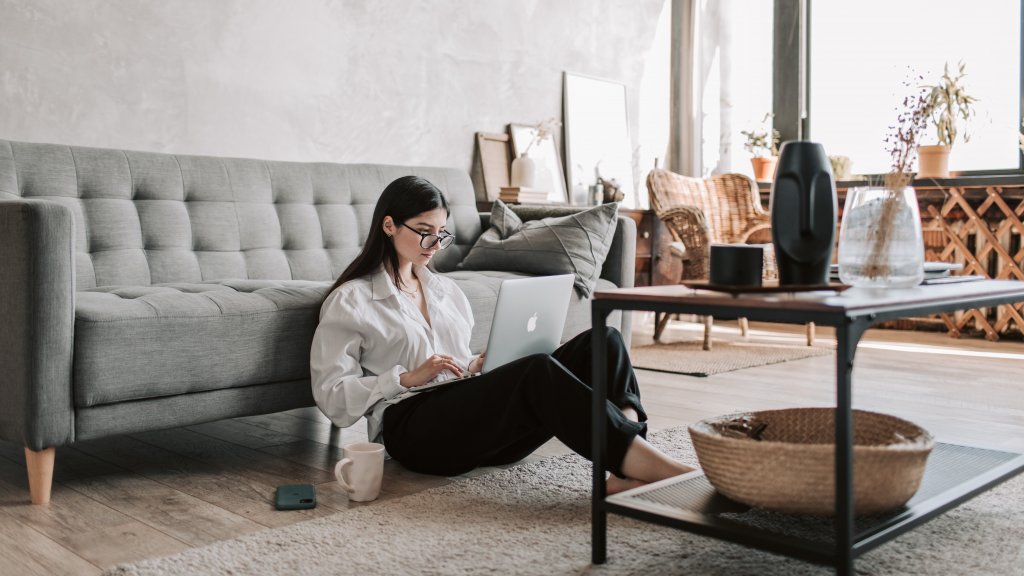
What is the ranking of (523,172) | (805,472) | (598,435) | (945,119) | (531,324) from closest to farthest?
(805,472), (598,435), (531,324), (523,172), (945,119)

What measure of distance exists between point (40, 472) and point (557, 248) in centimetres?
182

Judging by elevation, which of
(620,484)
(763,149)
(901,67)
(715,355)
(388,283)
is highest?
(901,67)

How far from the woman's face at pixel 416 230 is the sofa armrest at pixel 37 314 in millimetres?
681

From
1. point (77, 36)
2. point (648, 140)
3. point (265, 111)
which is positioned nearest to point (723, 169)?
point (648, 140)

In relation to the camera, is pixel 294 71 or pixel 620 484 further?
pixel 294 71

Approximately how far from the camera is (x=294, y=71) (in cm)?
372

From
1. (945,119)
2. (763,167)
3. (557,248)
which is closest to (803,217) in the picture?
(557,248)

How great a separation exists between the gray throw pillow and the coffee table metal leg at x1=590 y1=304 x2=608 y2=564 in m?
1.67

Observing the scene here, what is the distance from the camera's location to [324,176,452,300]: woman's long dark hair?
7.00 ft

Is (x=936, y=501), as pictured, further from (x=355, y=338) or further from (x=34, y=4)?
(x=34, y=4)

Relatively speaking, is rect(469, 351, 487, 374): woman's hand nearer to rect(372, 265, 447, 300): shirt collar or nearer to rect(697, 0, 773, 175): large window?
rect(372, 265, 447, 300): shirt collar

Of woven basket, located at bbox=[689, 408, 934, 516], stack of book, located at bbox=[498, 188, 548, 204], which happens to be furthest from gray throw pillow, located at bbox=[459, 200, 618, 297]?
woven basket, located at bbox=[689, 408, 934, 516]

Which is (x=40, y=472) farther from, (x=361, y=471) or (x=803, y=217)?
(x=803, y=217)

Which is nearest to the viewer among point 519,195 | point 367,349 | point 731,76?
point 367,349
